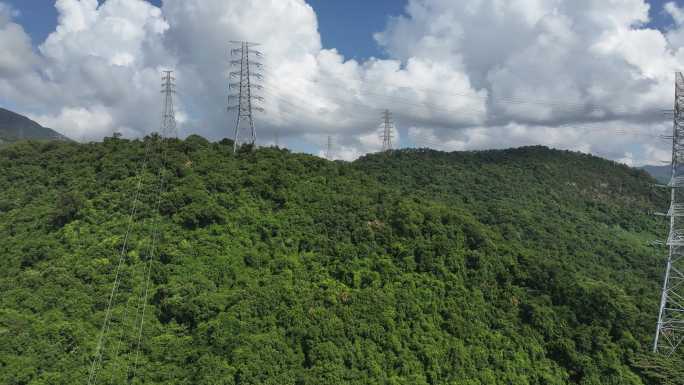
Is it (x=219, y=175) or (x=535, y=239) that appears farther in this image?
(x=535, y=239)

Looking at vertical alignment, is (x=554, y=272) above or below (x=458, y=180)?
below

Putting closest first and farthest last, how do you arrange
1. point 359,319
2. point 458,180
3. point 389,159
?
point 359,319 < point 458,180 < point 389,159

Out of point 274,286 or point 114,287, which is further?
point 274,286

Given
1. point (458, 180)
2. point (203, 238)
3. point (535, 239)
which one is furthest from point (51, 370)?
point (458, 180)

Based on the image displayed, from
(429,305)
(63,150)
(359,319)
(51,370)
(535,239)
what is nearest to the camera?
(51,370)

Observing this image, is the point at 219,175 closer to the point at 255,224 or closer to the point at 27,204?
the point at 255,224

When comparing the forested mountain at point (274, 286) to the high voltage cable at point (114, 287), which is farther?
the forested mountain at point (274, 286)

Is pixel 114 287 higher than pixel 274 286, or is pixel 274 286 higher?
pixel 274 286

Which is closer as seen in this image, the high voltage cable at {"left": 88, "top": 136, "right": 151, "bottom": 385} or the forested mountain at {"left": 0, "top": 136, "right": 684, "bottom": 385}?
the high voltage cable at {"left": 88, "top": 136, "right": 151, "bottom": 385}
